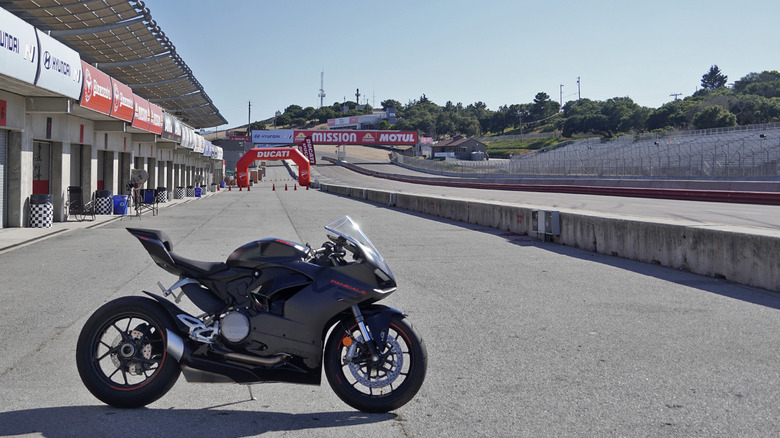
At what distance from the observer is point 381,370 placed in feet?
14.1

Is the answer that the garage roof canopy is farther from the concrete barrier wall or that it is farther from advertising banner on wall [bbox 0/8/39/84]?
the concrete barrier wall

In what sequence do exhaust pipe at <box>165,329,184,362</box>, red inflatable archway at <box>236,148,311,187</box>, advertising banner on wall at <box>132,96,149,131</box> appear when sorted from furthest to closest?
red inflatable archway at <box>236,148,311,187</box> < advertising banner on wall at <box>132,96,149,131</box> < exhaust pipe at <box>165,329,184,362</box>

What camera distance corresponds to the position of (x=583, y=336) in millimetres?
6527

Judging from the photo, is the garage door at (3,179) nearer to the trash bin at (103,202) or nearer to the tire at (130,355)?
the trash bin at (103,202)

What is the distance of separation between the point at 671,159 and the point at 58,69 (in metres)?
49.1

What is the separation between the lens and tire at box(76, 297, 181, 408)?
4324mm

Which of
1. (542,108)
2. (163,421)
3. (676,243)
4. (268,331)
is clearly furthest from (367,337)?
(542,108)

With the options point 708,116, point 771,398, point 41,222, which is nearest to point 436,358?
point 771,398

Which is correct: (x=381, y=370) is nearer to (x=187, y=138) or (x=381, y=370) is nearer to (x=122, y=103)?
(x=122, y=103)

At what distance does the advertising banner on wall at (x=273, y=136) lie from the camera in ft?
441

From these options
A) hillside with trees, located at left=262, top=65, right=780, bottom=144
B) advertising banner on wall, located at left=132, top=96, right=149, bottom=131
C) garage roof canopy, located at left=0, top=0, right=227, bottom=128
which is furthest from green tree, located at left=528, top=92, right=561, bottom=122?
advertising banner on wall, located at left=132, top=96, right=149, bottom=131

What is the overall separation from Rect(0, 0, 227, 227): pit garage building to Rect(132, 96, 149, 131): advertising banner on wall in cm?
4

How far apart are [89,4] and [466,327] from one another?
1925 cm

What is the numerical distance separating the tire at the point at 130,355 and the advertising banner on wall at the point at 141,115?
22.0m
